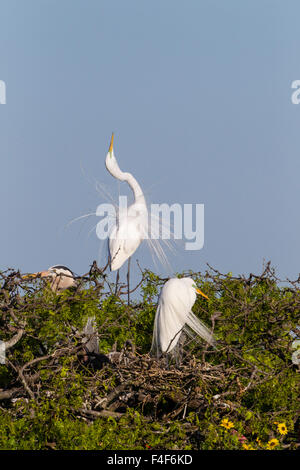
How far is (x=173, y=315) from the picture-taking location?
6086 mm

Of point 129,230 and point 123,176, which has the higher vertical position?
point 123,176

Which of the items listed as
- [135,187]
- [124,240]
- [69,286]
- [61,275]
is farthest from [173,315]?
[135,187]

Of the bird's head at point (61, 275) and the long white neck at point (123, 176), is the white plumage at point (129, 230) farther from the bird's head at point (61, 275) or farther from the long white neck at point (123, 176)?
the bird's head at point (61, 275)

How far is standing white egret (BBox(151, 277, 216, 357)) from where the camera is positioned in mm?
6039

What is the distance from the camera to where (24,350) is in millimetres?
5395

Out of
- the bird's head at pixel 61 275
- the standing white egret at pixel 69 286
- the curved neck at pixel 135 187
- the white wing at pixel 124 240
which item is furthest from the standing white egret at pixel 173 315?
the curved neck at pixel 135 187

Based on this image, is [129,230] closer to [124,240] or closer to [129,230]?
[129,230]

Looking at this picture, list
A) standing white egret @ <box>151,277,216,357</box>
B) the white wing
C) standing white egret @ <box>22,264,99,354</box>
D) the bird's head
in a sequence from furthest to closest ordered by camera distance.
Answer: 1. the white wing
2. the bird's head
3. standing white egret @ <box>151,277,216,357</box>
4. standing white egret @ <box>22,264,99,354</box>

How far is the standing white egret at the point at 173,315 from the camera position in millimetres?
6039

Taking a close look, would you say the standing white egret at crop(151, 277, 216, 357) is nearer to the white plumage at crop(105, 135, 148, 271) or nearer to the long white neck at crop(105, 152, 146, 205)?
the white plumage at crop(105, 135, 148, 271)

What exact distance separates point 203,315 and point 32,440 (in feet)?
8.11

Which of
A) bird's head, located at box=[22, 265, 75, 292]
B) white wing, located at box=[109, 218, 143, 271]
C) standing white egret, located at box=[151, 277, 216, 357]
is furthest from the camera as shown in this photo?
white wing, located at box=[109, 218, 143, 271]

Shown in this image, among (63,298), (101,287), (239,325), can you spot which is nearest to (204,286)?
(239,325)

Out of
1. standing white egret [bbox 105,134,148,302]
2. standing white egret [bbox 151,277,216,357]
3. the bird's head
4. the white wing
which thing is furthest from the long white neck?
standing white egret [bbox 151,277,216,357]
